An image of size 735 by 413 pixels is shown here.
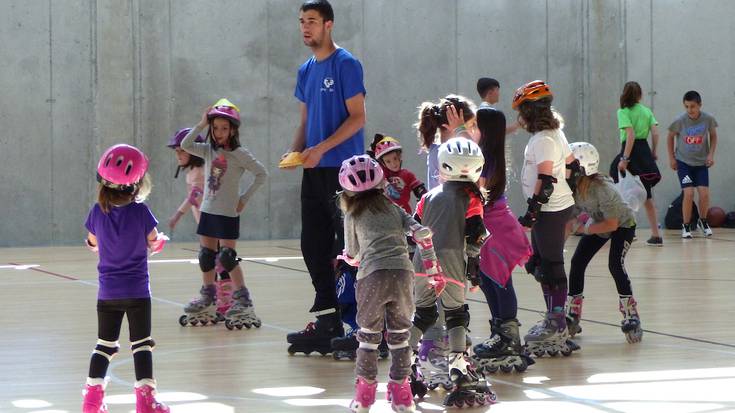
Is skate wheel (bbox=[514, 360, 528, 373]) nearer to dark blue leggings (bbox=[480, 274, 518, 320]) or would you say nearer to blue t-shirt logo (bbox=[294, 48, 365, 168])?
dark blue leggings (bbox=[480, 274, 518, 320])

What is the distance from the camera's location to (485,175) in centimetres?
571

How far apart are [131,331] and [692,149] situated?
1089 cm

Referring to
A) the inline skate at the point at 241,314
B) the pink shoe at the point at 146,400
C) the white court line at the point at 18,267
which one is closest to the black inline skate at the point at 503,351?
the pink shoe at the point at 146,400

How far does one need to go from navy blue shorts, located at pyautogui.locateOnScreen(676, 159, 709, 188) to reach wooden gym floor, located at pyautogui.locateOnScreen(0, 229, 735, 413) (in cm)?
380

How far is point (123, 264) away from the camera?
180 inches

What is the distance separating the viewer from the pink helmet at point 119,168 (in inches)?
178

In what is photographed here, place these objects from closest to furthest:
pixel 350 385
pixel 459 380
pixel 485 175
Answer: pixel 459 380, pixel 350 385, pixel 485 175

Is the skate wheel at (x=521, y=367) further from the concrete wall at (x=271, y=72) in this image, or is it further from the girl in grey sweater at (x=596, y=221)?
the concrete wall at (x=271, y=72)

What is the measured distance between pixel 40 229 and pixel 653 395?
1046cm

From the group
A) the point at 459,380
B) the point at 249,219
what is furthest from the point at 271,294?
the point at 249,219

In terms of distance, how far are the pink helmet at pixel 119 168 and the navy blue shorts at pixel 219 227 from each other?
2.67 metres

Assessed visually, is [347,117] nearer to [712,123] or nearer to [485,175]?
[485,175]

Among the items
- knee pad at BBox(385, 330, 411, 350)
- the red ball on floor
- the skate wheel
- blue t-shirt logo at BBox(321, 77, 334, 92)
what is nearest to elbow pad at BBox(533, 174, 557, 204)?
the skate wheel

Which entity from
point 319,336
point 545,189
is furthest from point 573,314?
point 319,336
